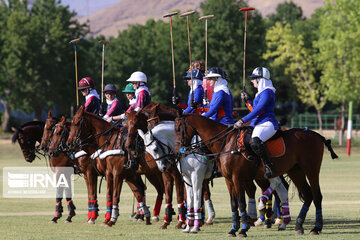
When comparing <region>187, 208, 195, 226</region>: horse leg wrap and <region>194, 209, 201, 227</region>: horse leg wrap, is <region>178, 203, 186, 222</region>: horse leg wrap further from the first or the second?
<region>194, 209, 201, 227</region>: horse leg wrap

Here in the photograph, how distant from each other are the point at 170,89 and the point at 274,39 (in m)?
15.0

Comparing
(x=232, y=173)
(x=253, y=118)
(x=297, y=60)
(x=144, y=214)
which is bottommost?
(x=144, y=214)

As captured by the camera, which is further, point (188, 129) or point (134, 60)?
point (134, 60)

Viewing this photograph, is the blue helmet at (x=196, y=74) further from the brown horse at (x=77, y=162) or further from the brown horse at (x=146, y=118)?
the brown horse at (x=77, y=162)

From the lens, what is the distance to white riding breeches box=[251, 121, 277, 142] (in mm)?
14164

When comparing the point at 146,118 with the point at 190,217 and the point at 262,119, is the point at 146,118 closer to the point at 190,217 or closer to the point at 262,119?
the point at 190,217

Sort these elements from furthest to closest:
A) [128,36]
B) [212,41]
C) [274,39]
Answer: [128,36]
[212,41]
[274,39]

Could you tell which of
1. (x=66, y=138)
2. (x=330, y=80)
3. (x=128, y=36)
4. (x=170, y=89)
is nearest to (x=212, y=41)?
(x=170, y=89)

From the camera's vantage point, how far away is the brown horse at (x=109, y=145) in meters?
16.4

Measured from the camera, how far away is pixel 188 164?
15055mm

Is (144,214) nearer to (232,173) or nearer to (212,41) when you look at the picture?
(232,173)

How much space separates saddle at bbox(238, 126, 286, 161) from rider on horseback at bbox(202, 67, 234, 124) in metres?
1.00

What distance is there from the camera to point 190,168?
15.1 metres

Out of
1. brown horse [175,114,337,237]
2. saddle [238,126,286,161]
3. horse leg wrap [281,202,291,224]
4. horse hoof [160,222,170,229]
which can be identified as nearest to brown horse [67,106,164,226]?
horse hoof [160,222,170,229]
